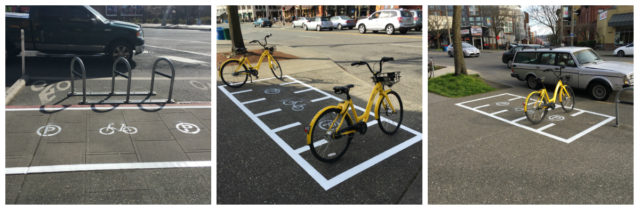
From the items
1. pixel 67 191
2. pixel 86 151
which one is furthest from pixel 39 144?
pixel 67 191

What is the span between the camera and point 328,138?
3143 mm

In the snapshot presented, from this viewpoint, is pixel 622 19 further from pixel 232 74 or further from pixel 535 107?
pixel 232 74

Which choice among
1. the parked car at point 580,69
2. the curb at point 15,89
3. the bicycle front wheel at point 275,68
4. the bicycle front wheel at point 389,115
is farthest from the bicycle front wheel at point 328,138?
the parked car at point 580,69

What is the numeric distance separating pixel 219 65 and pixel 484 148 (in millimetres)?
3369

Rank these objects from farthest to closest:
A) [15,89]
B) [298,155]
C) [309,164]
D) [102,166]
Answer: [15,89] < [102,166] < [298,155] < [309,164]

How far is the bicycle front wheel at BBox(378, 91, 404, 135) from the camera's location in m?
3.65

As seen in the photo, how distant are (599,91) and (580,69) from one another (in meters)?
0.63

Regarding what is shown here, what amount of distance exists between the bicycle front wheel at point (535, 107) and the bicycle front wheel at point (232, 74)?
14.6 ft

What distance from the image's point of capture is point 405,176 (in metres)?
2.87

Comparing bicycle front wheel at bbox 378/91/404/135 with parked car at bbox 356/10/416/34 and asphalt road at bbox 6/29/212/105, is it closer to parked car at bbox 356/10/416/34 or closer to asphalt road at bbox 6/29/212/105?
asphalt road at bbox 6/29/212/105

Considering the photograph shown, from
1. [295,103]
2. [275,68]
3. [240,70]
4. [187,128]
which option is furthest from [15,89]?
[295,103]

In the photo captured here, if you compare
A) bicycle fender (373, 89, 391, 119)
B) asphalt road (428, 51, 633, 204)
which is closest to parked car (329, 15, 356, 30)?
asphalt road (428, 51, 633, 204)

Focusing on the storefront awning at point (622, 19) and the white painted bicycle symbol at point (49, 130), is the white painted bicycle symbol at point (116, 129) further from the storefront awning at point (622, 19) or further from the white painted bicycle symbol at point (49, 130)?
the storefront awning at point (622, 19)

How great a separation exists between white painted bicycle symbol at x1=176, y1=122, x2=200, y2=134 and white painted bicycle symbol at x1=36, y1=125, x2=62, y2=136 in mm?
1244
